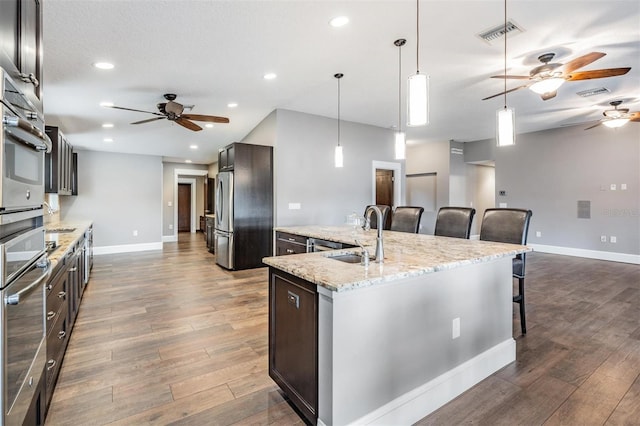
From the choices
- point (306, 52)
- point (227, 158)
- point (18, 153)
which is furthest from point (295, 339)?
point (227, 158)

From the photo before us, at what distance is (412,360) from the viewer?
180 cm

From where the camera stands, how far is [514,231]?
2.91 m

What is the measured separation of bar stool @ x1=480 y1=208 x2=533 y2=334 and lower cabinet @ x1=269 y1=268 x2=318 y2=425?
2.12m

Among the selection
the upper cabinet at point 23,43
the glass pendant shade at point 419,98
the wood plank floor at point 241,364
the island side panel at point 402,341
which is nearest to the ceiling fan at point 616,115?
the wood plank floor at point 241,364

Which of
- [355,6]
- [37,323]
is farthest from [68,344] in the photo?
[355,6]

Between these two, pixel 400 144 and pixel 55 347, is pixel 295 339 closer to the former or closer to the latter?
pixel 55 347

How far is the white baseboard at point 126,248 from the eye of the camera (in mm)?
7431

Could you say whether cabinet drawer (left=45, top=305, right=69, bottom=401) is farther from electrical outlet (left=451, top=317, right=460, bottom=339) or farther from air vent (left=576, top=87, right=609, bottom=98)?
air vent (left=576, top=87, right=609, bottom=98)

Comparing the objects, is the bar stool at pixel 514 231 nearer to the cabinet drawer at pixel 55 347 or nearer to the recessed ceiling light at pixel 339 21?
the recessed ceiling light at pixel 339 21

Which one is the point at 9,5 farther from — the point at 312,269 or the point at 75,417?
the point at 75,417

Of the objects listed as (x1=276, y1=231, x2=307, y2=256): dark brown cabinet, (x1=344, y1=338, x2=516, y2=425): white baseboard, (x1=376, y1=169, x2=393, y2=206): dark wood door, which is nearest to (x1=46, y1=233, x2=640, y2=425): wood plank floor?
(x1=344, y1=338, x2=516, y2=425): white baseboard

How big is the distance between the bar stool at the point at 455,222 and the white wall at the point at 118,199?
7285mm

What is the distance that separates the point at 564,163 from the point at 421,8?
6427 millimetres

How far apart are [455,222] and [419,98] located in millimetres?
1900
